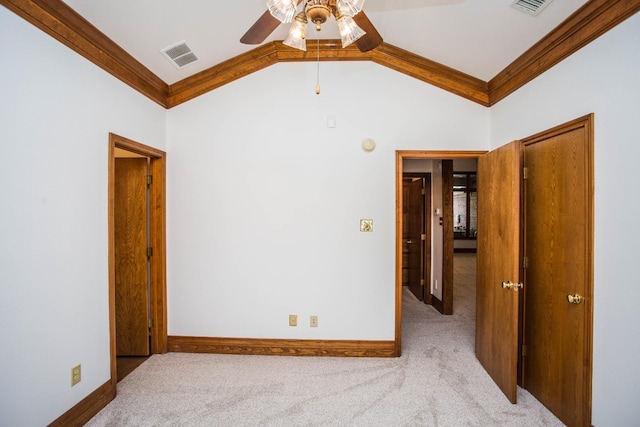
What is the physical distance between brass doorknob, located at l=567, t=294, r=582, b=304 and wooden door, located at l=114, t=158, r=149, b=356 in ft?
11.7

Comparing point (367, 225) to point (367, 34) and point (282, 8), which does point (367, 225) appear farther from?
point (282, 8)

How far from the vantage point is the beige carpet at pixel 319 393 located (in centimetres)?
195

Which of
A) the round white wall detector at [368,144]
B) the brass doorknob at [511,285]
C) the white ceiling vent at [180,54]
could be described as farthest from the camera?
the round white wall detector at [368,144]

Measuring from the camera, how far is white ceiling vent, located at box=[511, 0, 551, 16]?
5.82 ft

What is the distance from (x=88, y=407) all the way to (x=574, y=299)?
11.2 feet

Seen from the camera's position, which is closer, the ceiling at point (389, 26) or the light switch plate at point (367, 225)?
the ceiling at point (389, 26)

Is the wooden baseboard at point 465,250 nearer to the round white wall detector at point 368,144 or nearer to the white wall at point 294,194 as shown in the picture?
the white wall at point 294,194

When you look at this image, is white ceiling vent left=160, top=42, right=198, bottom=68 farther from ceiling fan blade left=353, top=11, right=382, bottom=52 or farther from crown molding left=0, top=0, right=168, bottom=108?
ceiling fan blade left=353, top=11, right=382, bottom=52

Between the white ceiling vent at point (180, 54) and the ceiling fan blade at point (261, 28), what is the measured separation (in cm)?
110

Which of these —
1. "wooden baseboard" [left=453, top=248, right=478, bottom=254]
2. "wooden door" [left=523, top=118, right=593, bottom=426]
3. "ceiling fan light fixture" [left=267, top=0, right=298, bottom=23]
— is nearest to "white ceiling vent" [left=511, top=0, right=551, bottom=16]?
"wooden door" [left=523, top=118, right=593, bottom=426]

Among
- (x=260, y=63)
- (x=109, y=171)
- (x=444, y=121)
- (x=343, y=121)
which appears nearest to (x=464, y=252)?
(x=444, y=121)

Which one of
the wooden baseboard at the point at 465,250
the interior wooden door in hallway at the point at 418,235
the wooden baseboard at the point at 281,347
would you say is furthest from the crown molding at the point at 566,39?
the wooden baseboard at the point at 465,250

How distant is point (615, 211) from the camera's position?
1565 millimetres

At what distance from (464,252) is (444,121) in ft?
22.6
